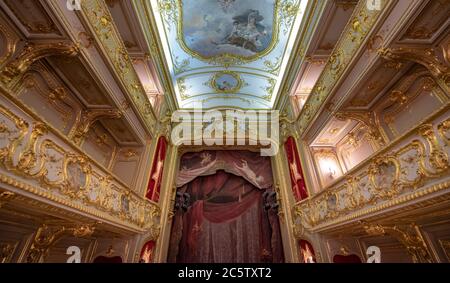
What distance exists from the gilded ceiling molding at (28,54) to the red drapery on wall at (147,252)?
430 centimetres

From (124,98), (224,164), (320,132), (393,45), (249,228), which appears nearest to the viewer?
(393,45)

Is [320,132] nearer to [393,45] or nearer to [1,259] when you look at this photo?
[393,45]

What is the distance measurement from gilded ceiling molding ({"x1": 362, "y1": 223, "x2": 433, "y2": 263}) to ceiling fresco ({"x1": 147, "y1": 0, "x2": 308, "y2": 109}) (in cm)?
549

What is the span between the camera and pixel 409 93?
12.3 feet

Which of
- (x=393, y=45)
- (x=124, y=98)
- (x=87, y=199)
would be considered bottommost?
(x=87, y=199)

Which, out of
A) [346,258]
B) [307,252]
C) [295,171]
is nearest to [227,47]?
[295,171]

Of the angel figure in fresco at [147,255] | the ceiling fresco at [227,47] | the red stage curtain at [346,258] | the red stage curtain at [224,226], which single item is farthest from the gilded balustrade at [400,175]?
the ceiling fresco at [227,47]

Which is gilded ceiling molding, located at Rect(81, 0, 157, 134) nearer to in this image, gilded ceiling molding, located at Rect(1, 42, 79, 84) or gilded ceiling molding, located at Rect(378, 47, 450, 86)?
gilded ceiling molding, located at Rect(1, 42, 79, 84)

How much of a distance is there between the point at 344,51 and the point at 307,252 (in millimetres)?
5030

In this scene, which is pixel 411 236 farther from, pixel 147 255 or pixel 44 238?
pixel 44 238

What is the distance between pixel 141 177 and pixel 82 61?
327cm

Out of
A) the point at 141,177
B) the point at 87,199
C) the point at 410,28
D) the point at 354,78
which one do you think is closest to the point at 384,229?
the point at 354,78

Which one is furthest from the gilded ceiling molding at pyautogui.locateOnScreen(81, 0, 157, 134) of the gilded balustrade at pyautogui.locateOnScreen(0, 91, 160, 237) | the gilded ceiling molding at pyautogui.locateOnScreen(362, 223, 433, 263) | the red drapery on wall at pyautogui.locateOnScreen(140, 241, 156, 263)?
the gilded ceiling molding at pyautogui.locateOnScreen(362, 223, 433, 263)

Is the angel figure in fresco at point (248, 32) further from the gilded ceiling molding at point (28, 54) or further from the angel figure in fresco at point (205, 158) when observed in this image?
the gilded ceiling molding at point (28, 54)
